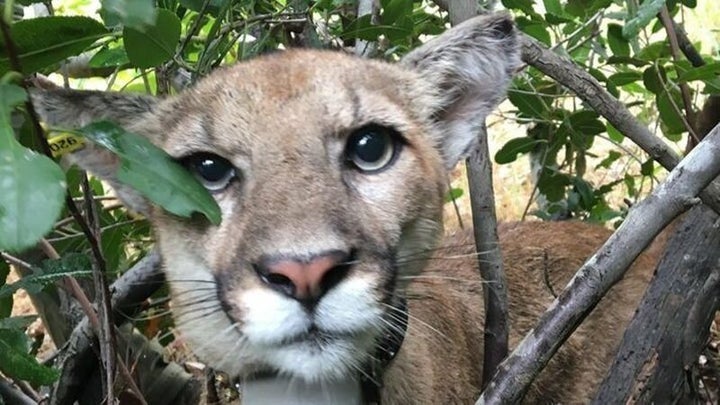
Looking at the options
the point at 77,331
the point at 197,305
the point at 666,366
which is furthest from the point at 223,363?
the point at 666,366

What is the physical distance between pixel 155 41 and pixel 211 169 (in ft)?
1.21

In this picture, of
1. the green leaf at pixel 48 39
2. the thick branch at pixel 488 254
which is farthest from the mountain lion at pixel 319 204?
the green leaf at pixel 48 39

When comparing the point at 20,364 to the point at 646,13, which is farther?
the point at 646,13

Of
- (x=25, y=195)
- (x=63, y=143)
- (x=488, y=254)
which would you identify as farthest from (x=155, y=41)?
(x=488, y=254)

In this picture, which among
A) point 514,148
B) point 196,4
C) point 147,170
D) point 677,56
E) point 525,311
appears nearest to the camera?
point 147,170

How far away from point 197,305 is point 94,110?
611 millimetres

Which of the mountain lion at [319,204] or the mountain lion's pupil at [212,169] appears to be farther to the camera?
the mountain lion's pupil at [212,169]

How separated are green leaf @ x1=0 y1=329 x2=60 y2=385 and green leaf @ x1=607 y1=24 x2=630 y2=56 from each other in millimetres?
2498

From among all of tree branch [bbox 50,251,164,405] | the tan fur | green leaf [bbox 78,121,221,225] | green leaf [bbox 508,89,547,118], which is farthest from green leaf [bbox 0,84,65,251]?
green leaf [bbox 508,89,547,118]

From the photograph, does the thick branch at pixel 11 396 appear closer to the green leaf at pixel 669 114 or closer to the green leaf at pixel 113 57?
the green leaf at pixel 113 57

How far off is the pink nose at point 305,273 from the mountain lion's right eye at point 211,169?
0.46 m

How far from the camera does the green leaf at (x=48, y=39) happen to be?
2201mm

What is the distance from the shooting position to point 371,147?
2.96m

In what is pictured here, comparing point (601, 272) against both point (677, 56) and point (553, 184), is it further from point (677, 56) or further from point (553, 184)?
point (553, 184)
